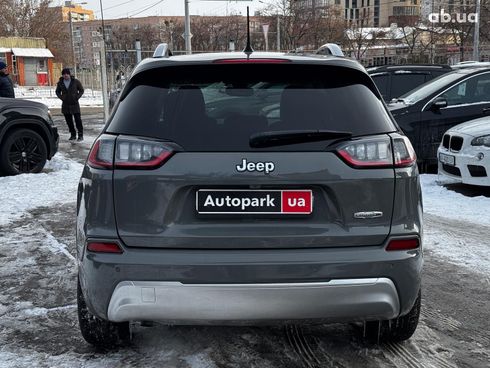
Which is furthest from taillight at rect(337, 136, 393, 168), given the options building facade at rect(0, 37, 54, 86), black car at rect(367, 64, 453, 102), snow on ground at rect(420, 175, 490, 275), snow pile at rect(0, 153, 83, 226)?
building facade at rect(0, 37, 54, 86)

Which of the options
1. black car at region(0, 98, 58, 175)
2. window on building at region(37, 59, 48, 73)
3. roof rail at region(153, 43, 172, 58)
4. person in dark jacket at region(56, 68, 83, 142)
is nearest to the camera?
roof rail at region(153, 43, 172, 58)

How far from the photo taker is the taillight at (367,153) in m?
2.67

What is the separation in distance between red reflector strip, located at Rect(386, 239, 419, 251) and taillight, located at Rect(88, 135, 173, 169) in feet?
3.76

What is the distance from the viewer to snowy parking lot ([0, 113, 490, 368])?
310 cm

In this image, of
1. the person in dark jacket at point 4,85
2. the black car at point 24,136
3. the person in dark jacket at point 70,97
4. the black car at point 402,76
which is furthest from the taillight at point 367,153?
the person in dark jacket at point 70,97

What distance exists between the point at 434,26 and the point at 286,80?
167 ft

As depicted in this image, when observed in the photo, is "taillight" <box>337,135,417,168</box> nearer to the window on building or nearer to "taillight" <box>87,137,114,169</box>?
"taillight" <box>87,137,114,169</box>

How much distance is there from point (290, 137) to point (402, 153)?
0.58 metres

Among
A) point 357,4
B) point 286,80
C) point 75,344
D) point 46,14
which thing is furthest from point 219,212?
point 357,4

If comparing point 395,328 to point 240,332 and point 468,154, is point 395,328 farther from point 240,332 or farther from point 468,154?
point 468,154

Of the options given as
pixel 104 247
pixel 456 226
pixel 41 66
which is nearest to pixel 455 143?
pixel 456 226

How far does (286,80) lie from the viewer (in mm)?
2906

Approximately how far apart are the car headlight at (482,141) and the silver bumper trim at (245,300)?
17.5ft

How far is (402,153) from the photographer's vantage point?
2781 mm
